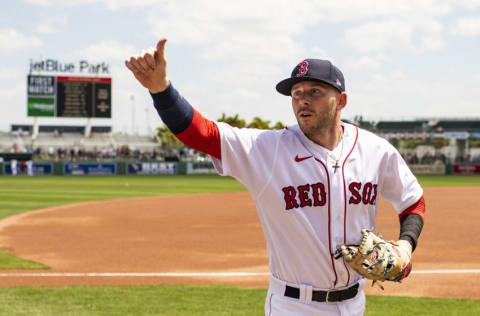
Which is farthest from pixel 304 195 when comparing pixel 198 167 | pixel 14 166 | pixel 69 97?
pixel 198 167

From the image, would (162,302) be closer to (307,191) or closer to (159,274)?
(159,274)

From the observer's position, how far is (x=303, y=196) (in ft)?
9.43

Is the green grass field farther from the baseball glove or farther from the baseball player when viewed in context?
the baseball glove

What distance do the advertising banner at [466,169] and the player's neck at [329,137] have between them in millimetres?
43397

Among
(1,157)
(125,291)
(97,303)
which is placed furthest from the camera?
(1,157)

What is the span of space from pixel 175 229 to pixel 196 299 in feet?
20.8

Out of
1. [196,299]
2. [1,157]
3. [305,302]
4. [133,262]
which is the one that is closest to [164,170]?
[1,157]

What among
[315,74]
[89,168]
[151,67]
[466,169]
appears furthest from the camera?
[466,169]

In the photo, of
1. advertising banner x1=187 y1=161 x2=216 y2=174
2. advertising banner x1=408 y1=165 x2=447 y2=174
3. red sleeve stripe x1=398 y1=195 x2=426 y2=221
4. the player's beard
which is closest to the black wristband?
red sleeve stripe x1=398 y1=195 x2=426 y2=221

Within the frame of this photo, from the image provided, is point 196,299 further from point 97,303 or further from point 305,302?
point 305,302

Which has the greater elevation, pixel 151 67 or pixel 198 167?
pixel 151 67

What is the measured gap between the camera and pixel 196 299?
6.57 m

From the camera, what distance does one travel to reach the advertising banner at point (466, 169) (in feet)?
141

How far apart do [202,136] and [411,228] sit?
1.37 meters
